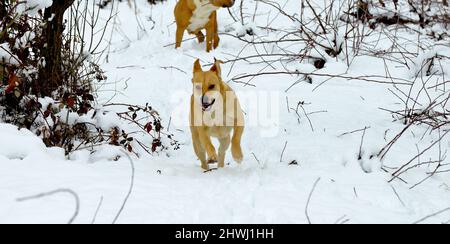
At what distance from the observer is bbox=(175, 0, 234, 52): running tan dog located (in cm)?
770

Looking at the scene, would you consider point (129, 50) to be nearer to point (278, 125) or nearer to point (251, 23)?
point (251, 23)

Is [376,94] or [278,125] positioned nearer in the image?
[278,125]

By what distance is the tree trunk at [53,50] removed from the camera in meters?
5.01

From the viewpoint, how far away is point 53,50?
5.16 meters

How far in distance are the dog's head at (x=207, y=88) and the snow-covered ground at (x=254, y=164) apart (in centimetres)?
60

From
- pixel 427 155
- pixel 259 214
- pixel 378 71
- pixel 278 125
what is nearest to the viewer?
pixel 259 214

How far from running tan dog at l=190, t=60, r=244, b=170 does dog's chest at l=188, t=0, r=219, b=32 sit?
3.51 m

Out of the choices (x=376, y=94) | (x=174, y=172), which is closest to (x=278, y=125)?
(x=376, y=94)

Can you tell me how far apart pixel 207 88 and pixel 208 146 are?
20.0 inches

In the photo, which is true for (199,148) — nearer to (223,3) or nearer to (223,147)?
(223,147)

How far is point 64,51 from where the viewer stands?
533 cm

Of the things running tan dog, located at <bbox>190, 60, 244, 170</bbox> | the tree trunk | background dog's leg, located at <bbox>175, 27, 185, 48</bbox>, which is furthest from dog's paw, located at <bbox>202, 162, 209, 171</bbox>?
background dog's leg, located at <bbox>175, 27, 185, 48</bbox>

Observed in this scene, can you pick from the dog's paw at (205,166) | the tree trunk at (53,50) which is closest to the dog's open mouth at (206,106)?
the dog's paw at (205,166)

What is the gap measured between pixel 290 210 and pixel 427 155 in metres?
2.06
